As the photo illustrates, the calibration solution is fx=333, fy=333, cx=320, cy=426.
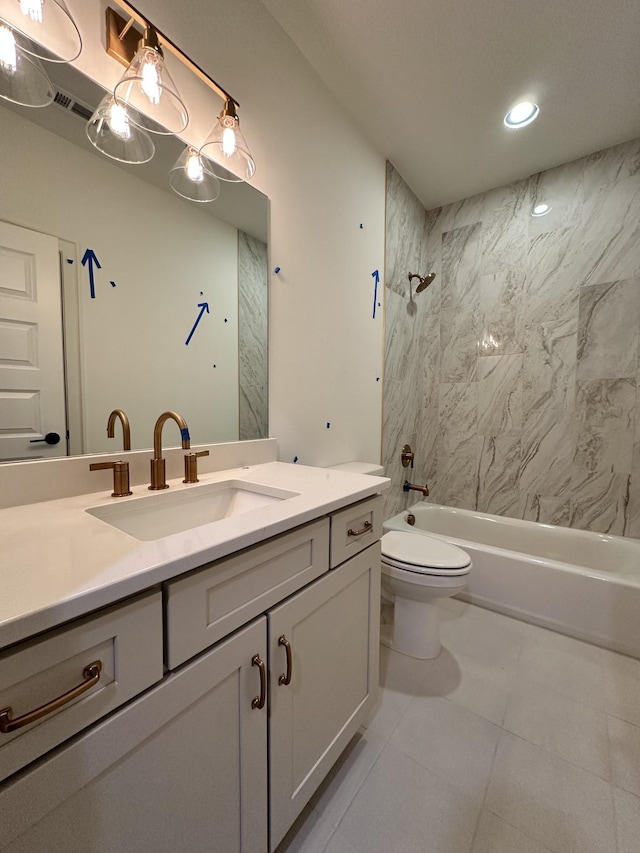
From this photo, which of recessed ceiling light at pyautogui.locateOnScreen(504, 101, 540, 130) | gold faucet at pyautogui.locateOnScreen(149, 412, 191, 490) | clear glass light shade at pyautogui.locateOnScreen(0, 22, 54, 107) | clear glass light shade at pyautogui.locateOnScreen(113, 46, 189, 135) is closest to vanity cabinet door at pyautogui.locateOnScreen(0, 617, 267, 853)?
gold faucet at pyautogui.locateOnScreen(149, 412, 191, 490)

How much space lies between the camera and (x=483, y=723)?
3.94 feet

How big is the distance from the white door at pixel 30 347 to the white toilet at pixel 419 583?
1.14m

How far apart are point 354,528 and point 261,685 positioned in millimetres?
423

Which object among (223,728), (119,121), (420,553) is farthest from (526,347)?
(223,728)

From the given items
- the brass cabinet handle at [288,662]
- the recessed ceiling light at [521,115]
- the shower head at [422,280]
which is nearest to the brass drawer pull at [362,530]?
the brass cabinet handle at [288,662]

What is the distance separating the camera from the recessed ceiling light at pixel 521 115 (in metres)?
1.69

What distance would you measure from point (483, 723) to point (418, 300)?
2386 mm

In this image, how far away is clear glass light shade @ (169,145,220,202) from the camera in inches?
41.6

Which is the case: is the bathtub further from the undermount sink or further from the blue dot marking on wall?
the blue dot marking on wall

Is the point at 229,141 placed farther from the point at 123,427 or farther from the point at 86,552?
the point at 86,552

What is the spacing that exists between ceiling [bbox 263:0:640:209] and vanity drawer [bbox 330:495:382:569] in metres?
1.84

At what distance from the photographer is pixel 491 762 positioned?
1062 millimetres

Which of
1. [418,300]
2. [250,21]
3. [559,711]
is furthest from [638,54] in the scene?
[559,711]

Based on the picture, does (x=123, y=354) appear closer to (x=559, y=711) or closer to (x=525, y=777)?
(x=525, y=777)
